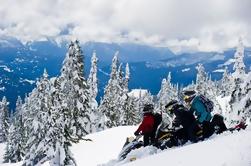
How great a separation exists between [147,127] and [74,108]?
3288 centimetres

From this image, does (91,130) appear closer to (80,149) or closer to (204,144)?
(80,149)

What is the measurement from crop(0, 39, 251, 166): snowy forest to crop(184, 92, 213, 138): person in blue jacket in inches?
94.6

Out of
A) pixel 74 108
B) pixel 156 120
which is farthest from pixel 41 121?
pixel 156 120

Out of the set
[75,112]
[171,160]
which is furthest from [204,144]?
[75,112]

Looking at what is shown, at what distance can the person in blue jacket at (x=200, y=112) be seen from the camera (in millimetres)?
16188

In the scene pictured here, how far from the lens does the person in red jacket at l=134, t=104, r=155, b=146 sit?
17.2 metres

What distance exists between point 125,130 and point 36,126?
28.0 feet

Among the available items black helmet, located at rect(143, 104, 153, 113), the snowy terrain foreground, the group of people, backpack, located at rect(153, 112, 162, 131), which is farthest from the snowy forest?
the snowy terrain foreground

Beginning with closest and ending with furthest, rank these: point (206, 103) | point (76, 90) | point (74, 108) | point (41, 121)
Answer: point (206, 103) < point (41, 121) < point (76, 90) < point (74, 108)

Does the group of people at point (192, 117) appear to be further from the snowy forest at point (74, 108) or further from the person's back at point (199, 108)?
the snowy forest at point (74, 108)

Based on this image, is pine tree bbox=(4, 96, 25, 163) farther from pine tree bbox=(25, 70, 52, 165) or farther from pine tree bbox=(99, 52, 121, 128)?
pine tree bbox=(25, 70, 52, 165)

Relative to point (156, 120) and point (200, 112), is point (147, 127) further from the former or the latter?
point (200, 112)

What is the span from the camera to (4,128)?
357 ft

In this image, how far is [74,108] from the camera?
49219 millimetres
